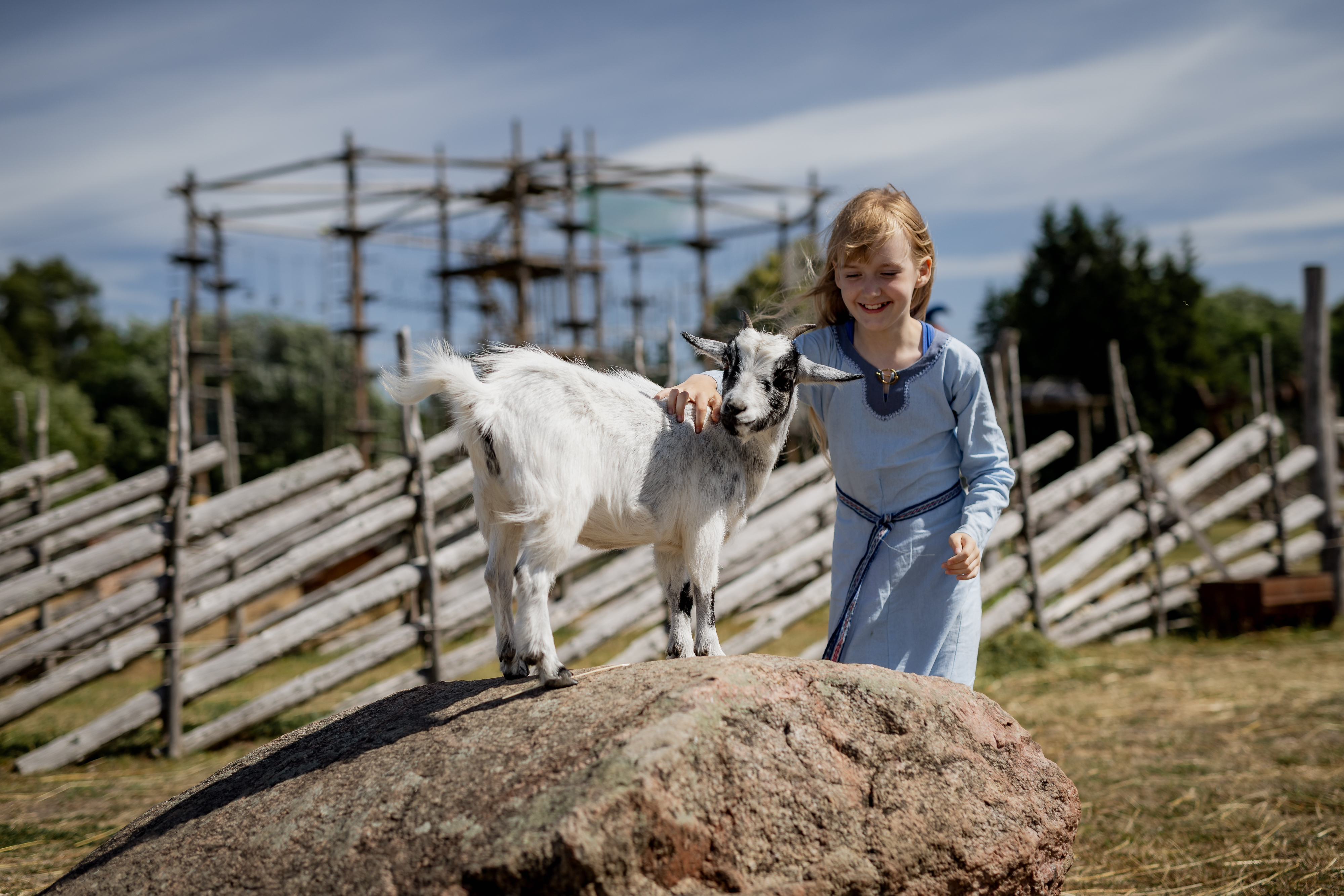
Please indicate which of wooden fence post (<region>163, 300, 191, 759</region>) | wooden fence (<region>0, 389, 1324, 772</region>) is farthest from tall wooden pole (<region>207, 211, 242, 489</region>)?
wooden fence post (<region>163, 300, 191, 759</region>)

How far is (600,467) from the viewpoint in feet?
9.94

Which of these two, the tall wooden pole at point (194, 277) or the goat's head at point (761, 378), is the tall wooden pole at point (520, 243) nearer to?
the tall wooden pole at point (194, 277)

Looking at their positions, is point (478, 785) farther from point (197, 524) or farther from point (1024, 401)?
point (1024, 401)

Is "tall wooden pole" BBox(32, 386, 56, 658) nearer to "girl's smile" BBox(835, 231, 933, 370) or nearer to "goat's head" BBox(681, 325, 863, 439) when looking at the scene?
"goat's head" BBox(681, 325, 863, 439)

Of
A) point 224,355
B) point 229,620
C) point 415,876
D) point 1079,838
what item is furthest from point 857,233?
point 224,355

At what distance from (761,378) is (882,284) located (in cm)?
46

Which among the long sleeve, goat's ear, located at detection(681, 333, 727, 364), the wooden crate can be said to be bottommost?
the wooden crate

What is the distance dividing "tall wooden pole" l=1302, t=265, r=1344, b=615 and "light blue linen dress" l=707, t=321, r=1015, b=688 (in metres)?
8.97

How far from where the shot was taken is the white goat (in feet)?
9.58

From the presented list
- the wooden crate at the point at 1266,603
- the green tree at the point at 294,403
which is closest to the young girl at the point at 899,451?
the wooden crate at the point at 1266,603

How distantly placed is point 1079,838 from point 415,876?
10.9ft

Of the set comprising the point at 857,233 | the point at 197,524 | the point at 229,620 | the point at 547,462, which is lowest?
the point at 229,620

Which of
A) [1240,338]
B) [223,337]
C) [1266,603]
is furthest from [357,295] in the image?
[1240,338]

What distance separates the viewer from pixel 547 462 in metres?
2.93
